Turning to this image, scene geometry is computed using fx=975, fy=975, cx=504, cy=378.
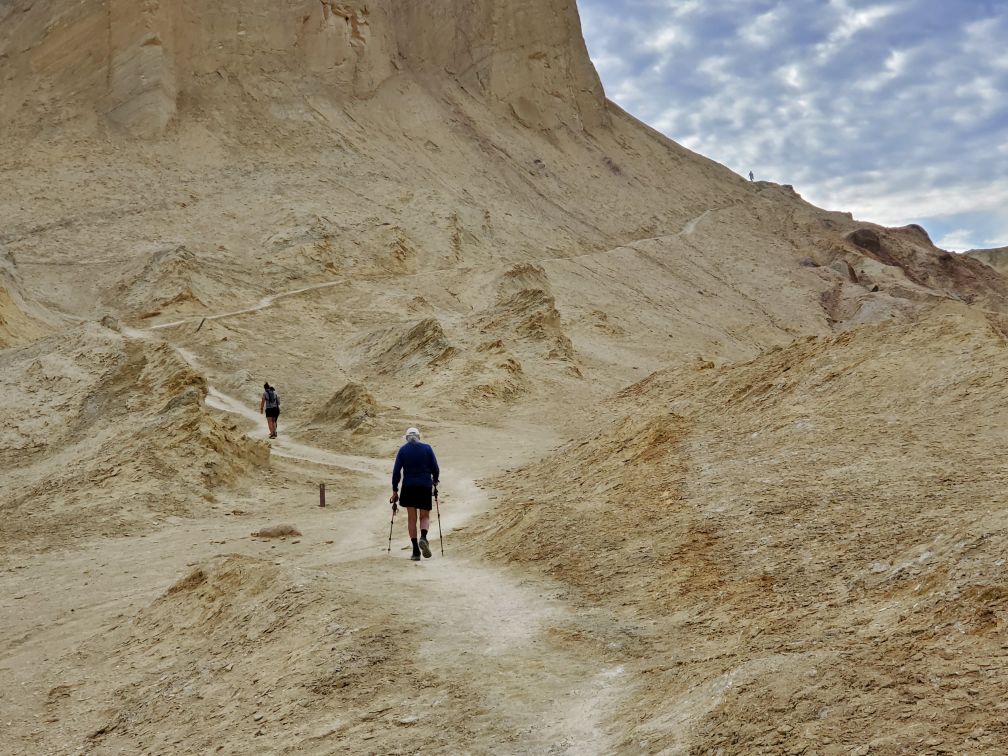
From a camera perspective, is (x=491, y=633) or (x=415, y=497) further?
(x=415, y=497)

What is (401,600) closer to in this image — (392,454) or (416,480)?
(416,480)

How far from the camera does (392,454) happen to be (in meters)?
20.6

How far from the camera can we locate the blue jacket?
1021 centimetres

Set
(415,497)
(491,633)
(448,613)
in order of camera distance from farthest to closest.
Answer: (415,497)
(448,613)
(491,633)

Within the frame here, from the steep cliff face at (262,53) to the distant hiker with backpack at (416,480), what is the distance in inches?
1548

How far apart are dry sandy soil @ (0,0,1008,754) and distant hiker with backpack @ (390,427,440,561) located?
510 millimetres

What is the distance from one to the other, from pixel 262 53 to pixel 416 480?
44.4 m

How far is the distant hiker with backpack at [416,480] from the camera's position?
10.2m

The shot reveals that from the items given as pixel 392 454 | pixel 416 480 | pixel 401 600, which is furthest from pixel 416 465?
pixel 392 454

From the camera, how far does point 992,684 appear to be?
4.33 meters

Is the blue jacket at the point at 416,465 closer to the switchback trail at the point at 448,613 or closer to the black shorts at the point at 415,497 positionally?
the black shorts at the point at 415,497

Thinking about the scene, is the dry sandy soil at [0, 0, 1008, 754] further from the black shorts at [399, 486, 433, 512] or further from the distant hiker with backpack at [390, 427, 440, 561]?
the black shorts at [399, 486, 433, 512]

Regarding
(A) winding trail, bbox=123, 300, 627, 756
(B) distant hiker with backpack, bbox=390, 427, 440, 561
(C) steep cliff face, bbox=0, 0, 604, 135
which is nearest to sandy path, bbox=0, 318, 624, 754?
(A) winding trail, bbox=123, 300, 627, 756

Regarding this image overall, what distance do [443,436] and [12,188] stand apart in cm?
2855
